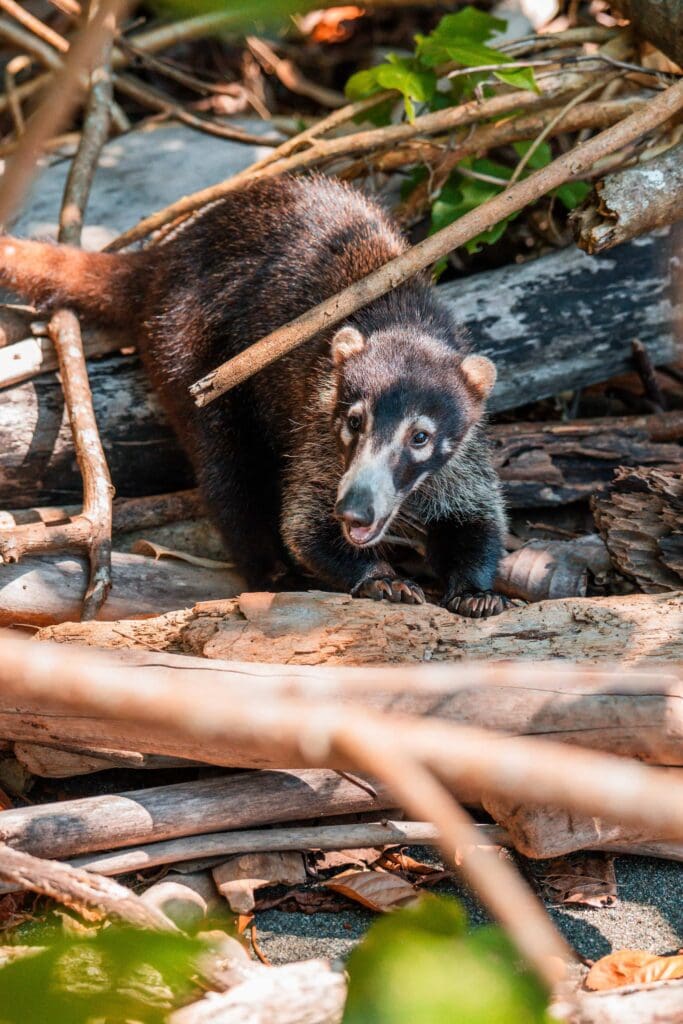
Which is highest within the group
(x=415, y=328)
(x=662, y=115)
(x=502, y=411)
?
(x=662, y=115)

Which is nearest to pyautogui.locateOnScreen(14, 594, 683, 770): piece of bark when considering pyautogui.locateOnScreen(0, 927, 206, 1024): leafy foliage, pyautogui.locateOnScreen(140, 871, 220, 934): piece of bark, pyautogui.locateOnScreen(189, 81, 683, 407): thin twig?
pyautogui.locateOnScreen(140, 871, 220, 934): piece of bark

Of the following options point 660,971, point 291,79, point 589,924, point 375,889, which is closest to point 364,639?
point 375,889

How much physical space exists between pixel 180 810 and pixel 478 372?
2214 millimetres

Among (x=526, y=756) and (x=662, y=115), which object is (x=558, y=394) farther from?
(x=526, y=756)

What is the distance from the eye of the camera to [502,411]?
5504 mm

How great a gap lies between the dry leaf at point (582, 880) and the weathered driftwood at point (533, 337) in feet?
8.42

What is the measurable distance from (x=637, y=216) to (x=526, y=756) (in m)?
3.85

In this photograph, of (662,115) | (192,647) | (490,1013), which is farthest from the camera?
(662,115)

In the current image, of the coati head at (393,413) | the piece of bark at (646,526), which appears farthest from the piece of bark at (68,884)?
the piece of bark at (646,526)

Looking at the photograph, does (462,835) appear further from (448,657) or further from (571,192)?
(571,192)

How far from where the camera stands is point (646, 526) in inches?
160

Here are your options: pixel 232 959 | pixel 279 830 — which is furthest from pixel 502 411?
pixel 232 959

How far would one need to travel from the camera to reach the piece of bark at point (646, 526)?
13.0 feet

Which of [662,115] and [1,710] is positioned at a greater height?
[662,115]
